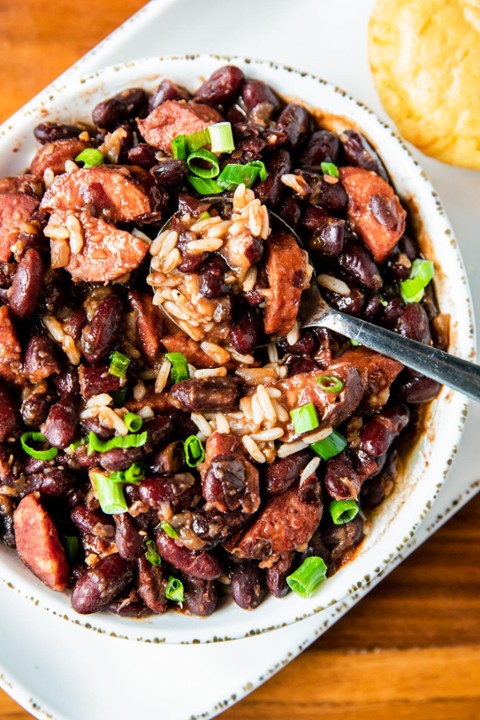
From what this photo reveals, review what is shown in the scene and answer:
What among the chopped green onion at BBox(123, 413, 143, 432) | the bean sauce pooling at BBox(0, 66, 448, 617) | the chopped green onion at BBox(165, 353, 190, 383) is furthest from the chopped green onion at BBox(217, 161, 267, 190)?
the chopped green onion at BBox(123, 413, 143, 432)

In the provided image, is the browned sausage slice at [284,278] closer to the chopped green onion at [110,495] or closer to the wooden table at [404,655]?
the chopped green onion at [110,495]

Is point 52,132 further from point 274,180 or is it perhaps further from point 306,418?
point 306,418

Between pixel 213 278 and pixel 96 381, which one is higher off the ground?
pixel 213 278

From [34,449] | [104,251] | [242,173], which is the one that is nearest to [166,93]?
[242,173]

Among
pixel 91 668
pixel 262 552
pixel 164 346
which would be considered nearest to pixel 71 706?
pixel 91 668

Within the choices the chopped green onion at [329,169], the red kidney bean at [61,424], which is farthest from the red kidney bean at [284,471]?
the chopped green onion at [329,169]

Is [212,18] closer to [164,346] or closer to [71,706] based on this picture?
[164,346]

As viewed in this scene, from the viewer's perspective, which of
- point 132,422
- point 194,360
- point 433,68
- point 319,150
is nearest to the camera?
point 132,422
